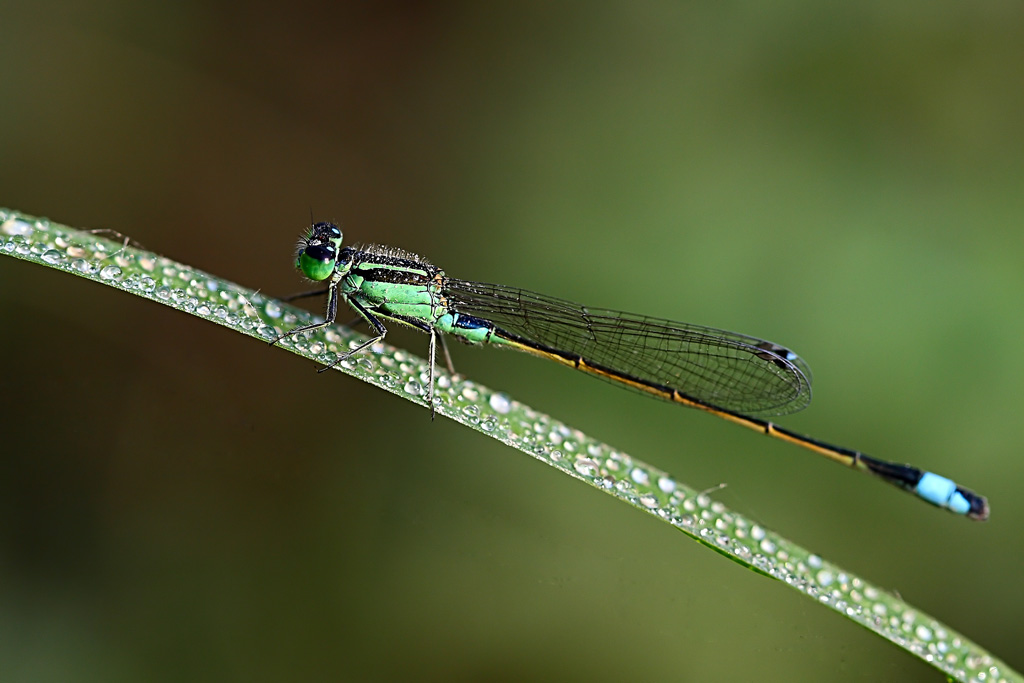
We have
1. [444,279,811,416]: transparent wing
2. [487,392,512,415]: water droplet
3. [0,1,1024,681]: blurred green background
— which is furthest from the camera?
[444,279,811,416]: transparent wing

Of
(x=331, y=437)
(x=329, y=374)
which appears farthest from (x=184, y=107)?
(x=331, y=437)

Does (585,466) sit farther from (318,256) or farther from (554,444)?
(318,256)

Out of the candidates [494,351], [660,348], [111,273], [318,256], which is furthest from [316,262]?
[660,348]

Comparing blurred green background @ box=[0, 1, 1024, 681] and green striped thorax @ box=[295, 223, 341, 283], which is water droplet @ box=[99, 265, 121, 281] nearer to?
green striped thorax @ box=[295, 223, 341, 283]

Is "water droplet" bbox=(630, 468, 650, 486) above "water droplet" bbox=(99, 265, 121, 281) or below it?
below

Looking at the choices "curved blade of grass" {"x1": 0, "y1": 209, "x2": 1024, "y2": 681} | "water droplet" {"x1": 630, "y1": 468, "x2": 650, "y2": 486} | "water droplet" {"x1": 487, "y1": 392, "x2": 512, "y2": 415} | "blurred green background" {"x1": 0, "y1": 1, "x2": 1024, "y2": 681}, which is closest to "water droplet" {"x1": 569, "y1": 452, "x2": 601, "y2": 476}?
"curved blade of grass" {"x1": 0, "y1": 209, "x2": 1024, "y2": 681}

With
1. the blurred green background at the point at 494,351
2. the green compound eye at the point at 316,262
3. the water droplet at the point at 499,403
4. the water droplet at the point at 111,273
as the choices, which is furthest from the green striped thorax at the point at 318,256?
the water droplet at the point at 499,403
